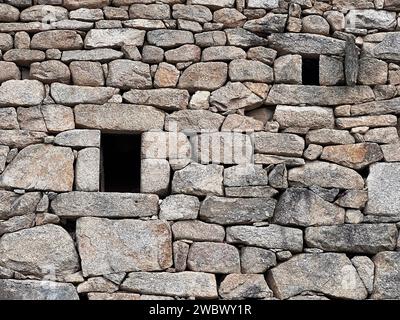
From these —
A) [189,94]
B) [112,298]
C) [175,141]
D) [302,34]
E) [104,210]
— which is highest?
[302,34]

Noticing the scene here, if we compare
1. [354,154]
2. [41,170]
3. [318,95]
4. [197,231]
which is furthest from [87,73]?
[354,154]

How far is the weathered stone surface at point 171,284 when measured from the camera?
4.57 meters

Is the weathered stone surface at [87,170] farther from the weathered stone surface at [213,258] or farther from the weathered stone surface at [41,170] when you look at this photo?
the weathered stone surface at [213,258]

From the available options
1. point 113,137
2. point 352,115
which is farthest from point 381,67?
point 113,137

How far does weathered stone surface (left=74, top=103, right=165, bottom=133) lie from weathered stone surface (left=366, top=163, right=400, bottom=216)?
1598mm

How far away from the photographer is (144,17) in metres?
5.12

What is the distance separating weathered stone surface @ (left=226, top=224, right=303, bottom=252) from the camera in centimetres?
470

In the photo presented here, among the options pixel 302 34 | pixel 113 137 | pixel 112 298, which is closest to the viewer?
pixel 112 298

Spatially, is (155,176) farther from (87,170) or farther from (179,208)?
(87,170)

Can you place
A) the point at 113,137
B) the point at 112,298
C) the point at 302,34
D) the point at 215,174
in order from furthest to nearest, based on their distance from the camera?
the point at 113,137
the point at 302,34
the point at 215,174
the point at 112,298

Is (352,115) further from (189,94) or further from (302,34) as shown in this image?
(189,94)

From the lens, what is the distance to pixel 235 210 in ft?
15.6

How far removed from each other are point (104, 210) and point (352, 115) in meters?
1.97

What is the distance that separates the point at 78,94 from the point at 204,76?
37.2 inches
